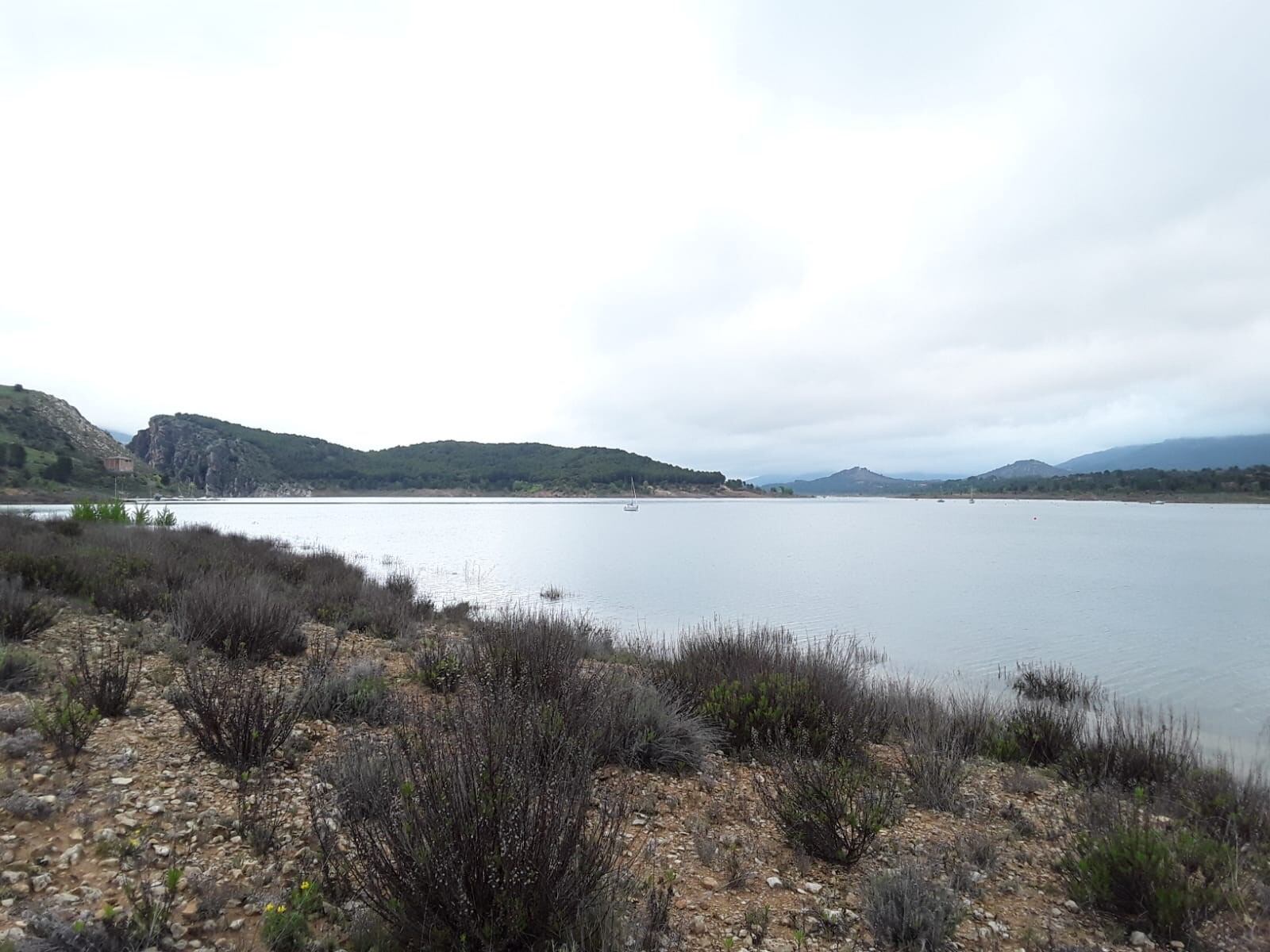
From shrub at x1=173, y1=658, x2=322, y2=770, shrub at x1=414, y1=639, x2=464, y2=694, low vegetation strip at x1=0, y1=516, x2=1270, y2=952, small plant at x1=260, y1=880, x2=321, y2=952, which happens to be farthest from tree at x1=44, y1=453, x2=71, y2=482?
small plant at x1=260, y1=880, x2=321, y2=952

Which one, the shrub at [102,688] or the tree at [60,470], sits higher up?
the tree at [60,470]

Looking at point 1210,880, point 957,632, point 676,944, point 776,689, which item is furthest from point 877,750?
point 957,632

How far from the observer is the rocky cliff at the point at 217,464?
427 ft

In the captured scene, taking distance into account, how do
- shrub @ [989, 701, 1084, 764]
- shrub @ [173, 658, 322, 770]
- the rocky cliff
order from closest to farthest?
shrub @ [173, 658, 322, 770], shrub @ [989, 701, 1084, 764], the rocky cliff

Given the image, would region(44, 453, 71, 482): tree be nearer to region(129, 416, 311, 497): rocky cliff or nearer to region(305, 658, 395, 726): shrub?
region(129, 416, 311, 497): rocky cliff

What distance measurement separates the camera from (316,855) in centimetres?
366

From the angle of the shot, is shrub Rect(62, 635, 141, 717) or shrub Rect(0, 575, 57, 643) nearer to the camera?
shrub Rect(62, 635, 141, 717)

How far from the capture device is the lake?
1362 cm

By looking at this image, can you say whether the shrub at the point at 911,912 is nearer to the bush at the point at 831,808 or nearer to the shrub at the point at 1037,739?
the bush at the point at 831,808

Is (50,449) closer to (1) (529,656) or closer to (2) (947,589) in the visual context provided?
(2) (947,589)

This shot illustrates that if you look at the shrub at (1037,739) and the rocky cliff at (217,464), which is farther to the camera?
the rocky cliff at (217,464)

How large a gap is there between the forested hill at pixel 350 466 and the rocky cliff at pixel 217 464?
0.16m

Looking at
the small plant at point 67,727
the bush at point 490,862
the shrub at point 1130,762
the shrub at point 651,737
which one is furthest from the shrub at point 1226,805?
the small plant at point 67,727

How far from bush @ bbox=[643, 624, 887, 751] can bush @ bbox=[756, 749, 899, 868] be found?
3.09 ft
